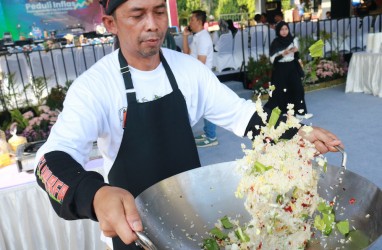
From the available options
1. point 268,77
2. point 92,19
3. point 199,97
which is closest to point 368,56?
point 268,77

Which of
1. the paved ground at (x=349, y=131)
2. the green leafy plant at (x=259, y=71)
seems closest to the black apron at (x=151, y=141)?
the paved ground at (x=349, y=131)

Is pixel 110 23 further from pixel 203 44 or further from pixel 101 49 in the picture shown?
pixel 101 49

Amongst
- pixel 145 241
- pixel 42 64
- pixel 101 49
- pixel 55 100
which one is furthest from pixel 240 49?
pixel 145 241

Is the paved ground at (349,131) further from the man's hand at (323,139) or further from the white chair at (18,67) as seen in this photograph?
the white chair at (18,67)

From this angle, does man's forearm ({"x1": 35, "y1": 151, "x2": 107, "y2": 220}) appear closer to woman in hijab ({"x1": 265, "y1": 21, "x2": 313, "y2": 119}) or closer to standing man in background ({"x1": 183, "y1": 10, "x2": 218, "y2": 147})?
standing man in background ({"x1": 183, "y1": 10, "x2": 218, "y2": 147})

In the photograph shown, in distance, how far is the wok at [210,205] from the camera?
2.21 feet

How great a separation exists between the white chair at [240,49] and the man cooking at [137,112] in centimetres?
477

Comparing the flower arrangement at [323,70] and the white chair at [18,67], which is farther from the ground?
the white chair at [18,67]

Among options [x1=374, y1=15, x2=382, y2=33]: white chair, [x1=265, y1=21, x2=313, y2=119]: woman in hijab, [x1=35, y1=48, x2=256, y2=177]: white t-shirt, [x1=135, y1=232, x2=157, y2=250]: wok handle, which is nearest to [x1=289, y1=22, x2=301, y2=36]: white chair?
[x1=374, y1=15, x2=382, y2=33]: white chair

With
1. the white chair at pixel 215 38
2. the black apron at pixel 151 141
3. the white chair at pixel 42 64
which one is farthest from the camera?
the white chair at pixel 215 38

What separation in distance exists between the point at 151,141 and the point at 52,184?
1.07 feet

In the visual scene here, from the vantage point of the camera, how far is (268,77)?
212 inches

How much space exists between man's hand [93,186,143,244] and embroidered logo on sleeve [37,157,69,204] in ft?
0.26

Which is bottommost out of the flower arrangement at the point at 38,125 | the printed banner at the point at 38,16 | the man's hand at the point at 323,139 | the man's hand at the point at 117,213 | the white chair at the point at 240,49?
the flower arrangement at the point at 38,125
